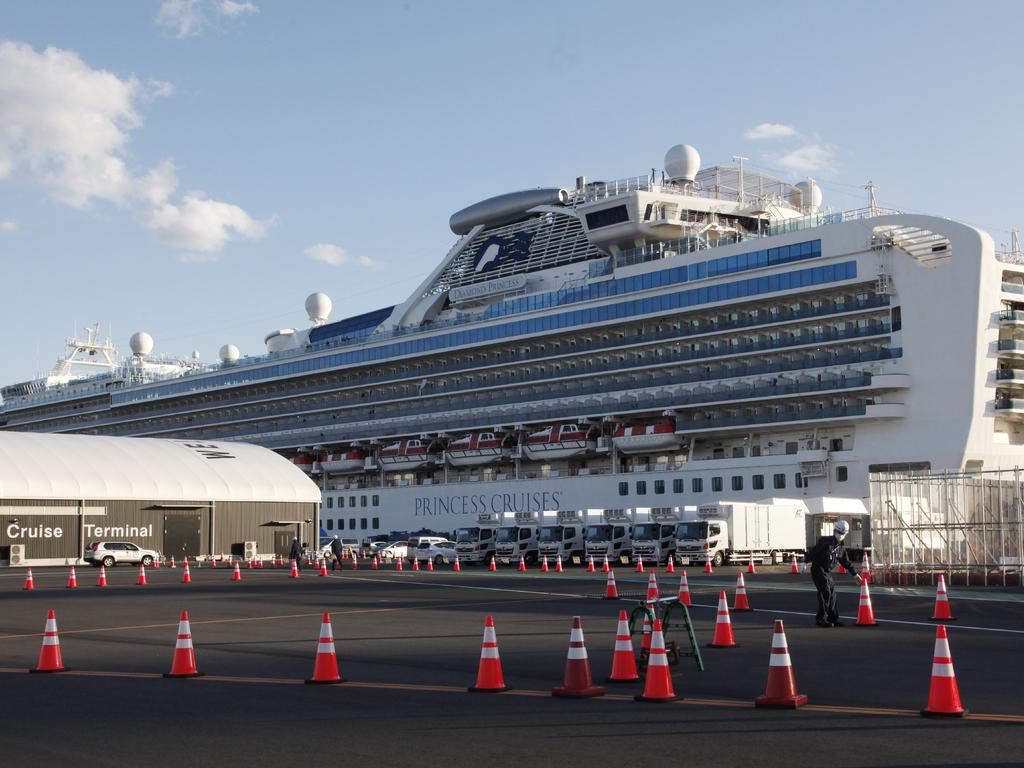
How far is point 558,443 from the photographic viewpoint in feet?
246

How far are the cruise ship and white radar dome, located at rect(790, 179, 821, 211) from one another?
0.61 feet

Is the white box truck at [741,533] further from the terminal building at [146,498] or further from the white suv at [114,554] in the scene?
the white suv at [114,554]

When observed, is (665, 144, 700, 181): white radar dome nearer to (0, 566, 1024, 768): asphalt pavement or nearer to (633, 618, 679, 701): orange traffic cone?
(0, 566, 1024, 768): asphalt pavement

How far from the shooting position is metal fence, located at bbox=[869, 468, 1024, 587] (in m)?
32.5

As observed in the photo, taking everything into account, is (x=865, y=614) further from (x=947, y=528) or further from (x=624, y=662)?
(x=947, y=528)

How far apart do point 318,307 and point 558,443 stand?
33869mm

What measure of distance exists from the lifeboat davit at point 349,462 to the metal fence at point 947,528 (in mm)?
58008

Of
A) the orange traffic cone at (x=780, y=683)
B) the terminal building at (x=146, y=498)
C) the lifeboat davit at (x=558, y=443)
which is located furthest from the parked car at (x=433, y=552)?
the orange traffic cone at (x=780, y=683)

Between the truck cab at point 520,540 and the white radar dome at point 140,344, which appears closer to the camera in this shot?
the truck cab at point 520,540

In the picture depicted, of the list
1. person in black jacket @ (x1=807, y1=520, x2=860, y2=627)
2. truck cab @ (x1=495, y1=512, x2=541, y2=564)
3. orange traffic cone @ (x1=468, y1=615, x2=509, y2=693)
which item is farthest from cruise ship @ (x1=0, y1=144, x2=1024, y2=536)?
orange traffic cone @ (x1=468, y1=615, x2=509, y2=693)

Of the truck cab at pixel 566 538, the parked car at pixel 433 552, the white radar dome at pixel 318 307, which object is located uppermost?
the white radar dome at pixel 318 307

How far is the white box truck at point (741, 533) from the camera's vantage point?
1998 inches

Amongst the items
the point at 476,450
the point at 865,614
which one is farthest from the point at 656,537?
the point at 865,614

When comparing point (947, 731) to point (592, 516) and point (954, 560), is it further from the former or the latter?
point (592, 516)
